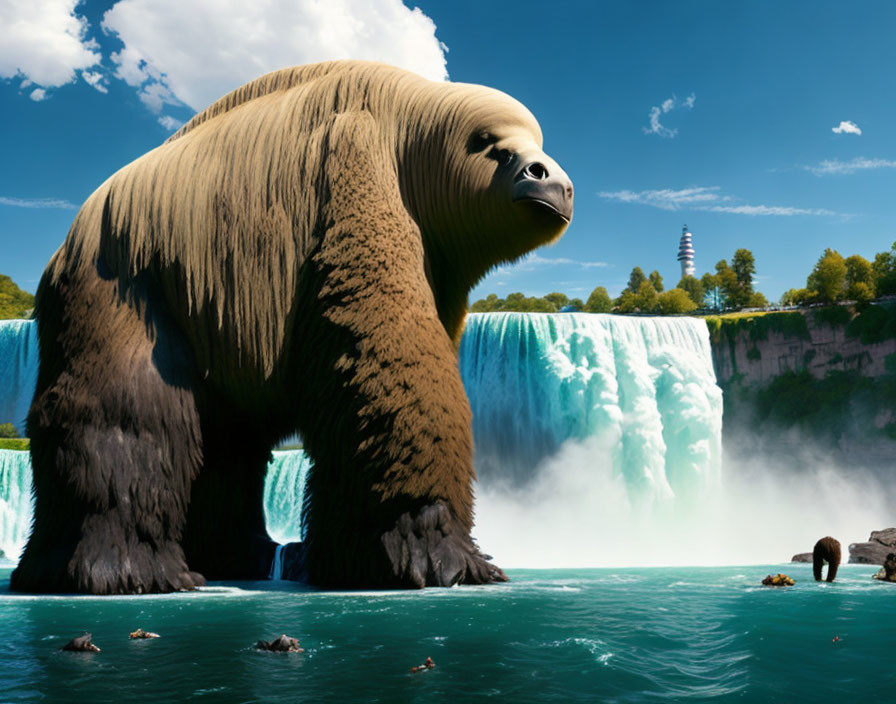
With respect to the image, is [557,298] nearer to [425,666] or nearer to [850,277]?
[850,277]

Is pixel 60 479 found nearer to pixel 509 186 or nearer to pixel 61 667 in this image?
pixel 61 667

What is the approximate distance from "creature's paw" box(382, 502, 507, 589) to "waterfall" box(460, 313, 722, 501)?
1626 cm

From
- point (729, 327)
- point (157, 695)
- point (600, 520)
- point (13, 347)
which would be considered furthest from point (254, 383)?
point (729, 327)

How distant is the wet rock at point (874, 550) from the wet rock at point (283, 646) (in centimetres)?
1258

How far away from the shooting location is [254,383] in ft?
20.0

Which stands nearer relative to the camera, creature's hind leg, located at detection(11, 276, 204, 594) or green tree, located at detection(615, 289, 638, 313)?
creature's hind leg, located at detection(11, 276, 204, 594)

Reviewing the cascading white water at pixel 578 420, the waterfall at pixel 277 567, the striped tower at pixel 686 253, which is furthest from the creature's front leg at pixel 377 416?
the striped tower at pixel 686 253

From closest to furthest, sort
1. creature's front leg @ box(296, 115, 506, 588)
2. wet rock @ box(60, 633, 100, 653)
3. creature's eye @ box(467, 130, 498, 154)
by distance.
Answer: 1. wet rock @ box(60, 633, 100, 653)
2. creature's front leg @ box(296, 115, 506, 588)
3. creature's eye @ box(467, 130, 498, 154)

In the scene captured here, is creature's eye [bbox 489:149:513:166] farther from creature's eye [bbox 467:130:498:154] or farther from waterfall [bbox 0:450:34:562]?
waterfall [bbox 0:450:34:562]

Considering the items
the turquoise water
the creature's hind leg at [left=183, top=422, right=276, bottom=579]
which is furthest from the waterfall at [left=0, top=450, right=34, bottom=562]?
the turquoise water

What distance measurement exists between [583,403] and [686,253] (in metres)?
107

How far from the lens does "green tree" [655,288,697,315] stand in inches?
1895

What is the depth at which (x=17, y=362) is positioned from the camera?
27.9 meters

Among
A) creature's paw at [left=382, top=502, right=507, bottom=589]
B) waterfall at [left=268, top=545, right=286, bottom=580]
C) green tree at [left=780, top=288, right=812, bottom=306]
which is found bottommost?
waterfall at [left=268, top=545, right=286, bottom=580]
